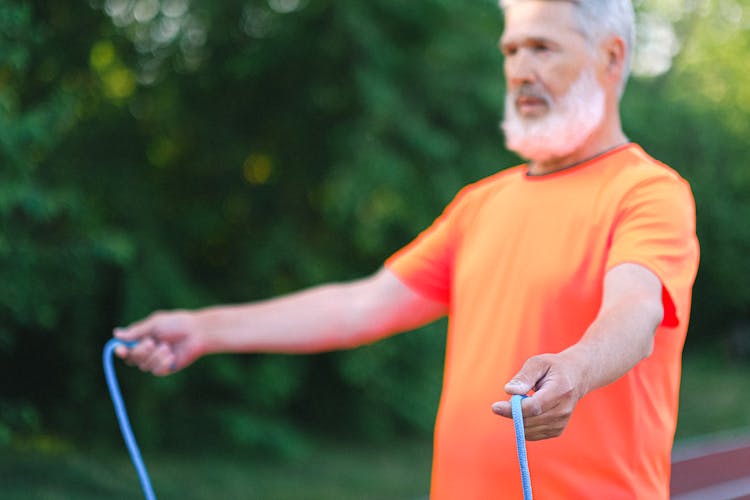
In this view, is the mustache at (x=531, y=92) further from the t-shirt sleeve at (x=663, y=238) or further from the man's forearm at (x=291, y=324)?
the man's forearm at (x=291, y=324)

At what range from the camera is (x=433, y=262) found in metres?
2.46

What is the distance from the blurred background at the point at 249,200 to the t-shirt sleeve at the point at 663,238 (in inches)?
216

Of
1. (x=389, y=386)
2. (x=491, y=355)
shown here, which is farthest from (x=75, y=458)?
(x=491, y=355)

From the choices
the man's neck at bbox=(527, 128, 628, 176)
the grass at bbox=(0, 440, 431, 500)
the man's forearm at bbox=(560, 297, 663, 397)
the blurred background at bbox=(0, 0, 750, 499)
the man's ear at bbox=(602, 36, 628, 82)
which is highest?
the blurred background at bbox=(0, 0, 750, 499)

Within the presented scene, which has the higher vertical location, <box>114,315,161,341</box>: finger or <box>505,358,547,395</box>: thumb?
<box>114,315,161,341</box>: finger

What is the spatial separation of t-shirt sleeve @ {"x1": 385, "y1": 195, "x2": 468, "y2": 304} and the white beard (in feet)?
1.02

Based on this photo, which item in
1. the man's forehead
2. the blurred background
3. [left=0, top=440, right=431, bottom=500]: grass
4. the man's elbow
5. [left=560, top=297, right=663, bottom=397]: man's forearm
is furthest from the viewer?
the blurred background

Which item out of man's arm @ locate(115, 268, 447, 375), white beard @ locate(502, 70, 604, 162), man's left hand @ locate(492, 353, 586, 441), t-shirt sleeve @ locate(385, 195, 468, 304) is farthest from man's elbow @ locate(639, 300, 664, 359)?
man's arm @ locate(115, 268, 447, 375)

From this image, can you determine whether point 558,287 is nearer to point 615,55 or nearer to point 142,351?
point 615,55

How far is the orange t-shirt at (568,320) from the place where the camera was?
1.90 metres

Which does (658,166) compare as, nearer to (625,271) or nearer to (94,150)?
(625,271)

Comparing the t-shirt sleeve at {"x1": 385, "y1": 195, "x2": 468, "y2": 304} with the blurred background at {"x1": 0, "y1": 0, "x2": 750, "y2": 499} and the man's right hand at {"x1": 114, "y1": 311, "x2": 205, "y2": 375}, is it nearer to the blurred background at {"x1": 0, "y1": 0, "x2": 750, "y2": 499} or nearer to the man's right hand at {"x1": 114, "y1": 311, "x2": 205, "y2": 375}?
the man's right hand at {"x1": 114, "y1": 311, "x2": 205, "y2": 375}

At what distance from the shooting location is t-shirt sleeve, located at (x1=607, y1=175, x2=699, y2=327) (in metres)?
1.79

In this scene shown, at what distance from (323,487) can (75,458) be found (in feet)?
6.67
